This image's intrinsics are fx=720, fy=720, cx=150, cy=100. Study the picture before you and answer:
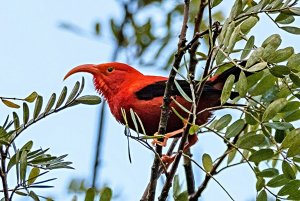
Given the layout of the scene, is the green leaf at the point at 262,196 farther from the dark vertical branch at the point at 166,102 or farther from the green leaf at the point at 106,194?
the green leaf at the point at 106,194

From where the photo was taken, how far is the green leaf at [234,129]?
2.55 meters

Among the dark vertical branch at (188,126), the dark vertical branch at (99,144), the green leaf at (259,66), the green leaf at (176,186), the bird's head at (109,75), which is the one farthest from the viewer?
the bird's head at (109,75)

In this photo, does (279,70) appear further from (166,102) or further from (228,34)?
(166,102)

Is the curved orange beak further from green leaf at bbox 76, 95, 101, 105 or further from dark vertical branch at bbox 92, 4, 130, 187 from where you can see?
green leaf at bbox 76, 95, 101, 105

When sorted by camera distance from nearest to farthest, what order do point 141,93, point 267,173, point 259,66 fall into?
point 259,66
point 267,173
point 141,93

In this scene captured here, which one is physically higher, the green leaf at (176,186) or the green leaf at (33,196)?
the green leaf at (176,186)

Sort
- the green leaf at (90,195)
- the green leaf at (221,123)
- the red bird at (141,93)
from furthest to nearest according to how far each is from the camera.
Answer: the red bird at (141,93)
the green leaf at (90,195)
the green leaf at (221,123)

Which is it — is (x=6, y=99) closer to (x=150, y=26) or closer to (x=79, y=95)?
(x=79, y=95)

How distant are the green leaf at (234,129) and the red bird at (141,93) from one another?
630 mm

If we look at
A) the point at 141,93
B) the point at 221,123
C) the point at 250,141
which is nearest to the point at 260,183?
the point at 250,141

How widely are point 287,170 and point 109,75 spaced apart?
256cm

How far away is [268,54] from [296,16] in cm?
17

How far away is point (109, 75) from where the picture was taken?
490 cm

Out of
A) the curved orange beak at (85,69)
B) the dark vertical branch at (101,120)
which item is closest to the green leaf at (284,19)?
the dark vertical branch at (101,120)
